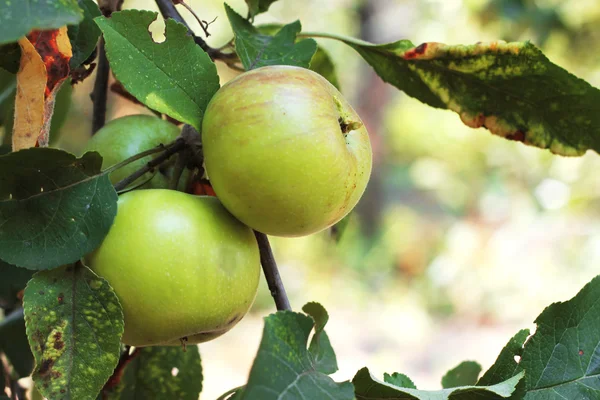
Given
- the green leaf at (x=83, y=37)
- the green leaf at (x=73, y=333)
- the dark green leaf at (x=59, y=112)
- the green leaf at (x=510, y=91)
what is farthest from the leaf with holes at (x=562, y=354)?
the dark green leaf at (x=59, y=112)

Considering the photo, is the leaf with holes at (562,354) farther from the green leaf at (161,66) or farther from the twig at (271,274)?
the green leaf at (161,66)

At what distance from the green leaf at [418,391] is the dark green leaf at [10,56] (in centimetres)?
31

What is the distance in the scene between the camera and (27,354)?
0.66m

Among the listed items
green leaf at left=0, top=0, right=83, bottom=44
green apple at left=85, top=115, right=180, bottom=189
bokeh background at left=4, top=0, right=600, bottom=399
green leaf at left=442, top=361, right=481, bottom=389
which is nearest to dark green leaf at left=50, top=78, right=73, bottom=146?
green apple at left=85, top=115, right=180, bottom=189

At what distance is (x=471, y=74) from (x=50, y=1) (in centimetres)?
35

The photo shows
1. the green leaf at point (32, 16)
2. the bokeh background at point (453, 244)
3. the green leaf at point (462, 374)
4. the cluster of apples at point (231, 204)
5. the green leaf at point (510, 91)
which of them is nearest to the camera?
the green leaf at point (32, 16)

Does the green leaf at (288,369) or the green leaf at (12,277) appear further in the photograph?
the green leaf at (12,277)

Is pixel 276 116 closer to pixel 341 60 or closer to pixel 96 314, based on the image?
pixel 96 314

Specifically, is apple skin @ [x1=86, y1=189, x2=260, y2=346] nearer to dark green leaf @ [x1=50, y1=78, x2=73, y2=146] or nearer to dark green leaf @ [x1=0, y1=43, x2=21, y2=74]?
dark green leaf @ [x1=0, y1=43, x2=21, y2=74]

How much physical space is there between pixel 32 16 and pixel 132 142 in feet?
0.69

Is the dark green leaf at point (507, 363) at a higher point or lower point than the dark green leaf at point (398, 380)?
higher

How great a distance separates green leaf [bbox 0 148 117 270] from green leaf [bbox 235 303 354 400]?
5.6 inches

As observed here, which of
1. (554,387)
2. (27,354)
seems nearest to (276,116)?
(554,387)

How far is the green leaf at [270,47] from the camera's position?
1.75ft
